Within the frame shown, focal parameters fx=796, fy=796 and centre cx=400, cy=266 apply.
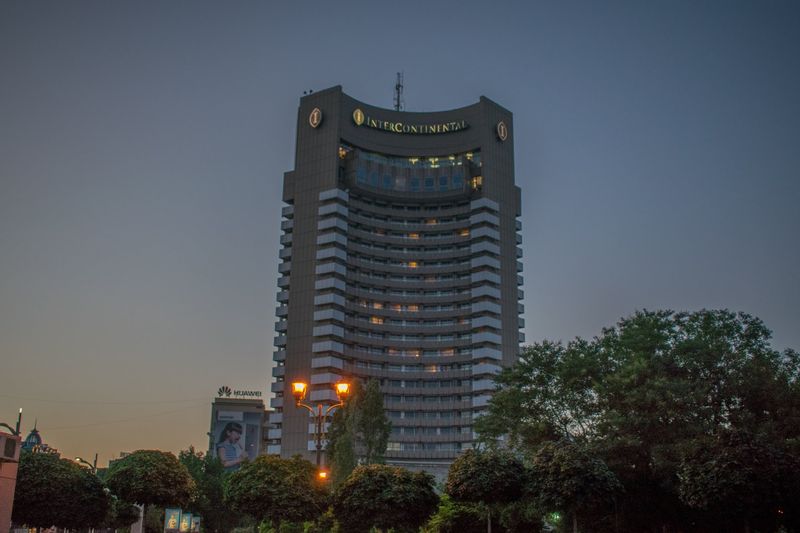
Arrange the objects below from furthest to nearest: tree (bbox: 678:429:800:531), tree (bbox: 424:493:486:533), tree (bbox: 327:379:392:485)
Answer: tree (bbox: 327:379:392:485) < tree (bbox: 424:493:486:533) < tree (bbox: 678:429:800:531)

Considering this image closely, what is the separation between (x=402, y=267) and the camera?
6137 inches

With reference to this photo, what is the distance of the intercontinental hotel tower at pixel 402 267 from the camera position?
14250cm

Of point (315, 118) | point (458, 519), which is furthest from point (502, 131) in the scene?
point (458, 519)

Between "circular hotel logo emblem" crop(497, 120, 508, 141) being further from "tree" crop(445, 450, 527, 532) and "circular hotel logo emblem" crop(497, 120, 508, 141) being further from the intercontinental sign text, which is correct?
"tree" crop(445, 450, 527, 532)

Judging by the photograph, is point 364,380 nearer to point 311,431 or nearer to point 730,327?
point 311,431

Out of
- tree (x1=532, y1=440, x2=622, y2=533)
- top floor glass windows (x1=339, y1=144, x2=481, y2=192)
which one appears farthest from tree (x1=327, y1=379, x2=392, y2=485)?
top floor glass windows (x1=339, y1=144, x2=481, y2=192)

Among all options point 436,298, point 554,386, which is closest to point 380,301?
point 436,298

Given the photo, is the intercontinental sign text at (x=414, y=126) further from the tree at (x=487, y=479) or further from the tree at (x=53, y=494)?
the tree at (x=487, y=479)

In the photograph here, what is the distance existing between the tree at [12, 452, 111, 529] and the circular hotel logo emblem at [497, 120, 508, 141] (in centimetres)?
11833

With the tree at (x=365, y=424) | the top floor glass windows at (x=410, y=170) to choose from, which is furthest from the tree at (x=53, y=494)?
the top floor glass windows at (x=410, y=170)

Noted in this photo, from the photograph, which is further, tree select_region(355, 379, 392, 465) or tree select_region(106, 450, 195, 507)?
tree select_region(355, 379, 392, 465)

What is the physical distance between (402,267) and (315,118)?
33.5 m

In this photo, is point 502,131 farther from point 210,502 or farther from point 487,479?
point 487,479

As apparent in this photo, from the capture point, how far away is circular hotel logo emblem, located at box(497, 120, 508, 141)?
516 feet
